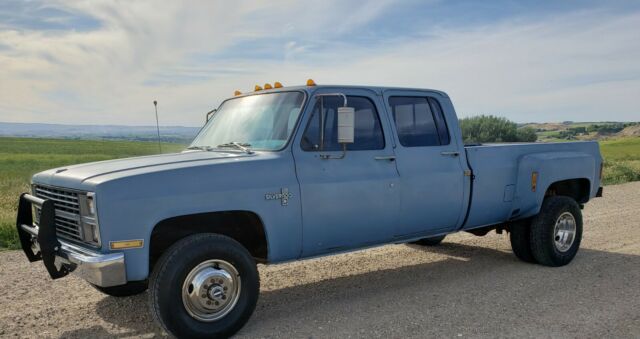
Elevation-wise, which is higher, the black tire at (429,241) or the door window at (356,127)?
the door window at (356,127)

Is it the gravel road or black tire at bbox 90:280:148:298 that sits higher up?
black tire at bbox 90:280:148:298

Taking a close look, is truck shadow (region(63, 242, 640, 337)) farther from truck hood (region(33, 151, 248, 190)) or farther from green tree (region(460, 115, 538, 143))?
green tree (region(460, 115, 538, 143))

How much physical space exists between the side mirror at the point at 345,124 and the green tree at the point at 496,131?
16.8ft

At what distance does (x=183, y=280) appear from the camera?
4.18 metres

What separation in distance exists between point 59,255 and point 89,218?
529 millimetres

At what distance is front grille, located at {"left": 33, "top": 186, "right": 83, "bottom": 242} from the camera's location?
4.25 metres

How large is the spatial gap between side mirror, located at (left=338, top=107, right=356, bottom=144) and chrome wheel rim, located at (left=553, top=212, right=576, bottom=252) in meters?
3.62

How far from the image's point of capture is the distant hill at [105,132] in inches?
252

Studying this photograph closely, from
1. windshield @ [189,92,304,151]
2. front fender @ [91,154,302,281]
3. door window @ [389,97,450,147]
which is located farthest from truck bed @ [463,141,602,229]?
front fender @ [91,154,302,281]

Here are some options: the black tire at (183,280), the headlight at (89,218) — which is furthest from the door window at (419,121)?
the headlight at (89,218)

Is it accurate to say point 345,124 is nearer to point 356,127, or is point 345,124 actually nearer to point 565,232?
point 356,127

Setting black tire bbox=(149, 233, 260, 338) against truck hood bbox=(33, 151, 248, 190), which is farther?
truck hood bbox=(33, 151, 248, 190)

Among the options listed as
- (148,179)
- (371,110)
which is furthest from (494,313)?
(148,179)

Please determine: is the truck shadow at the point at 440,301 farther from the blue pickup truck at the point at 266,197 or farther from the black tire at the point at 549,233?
the blue pickup truck at the point at 266,197
